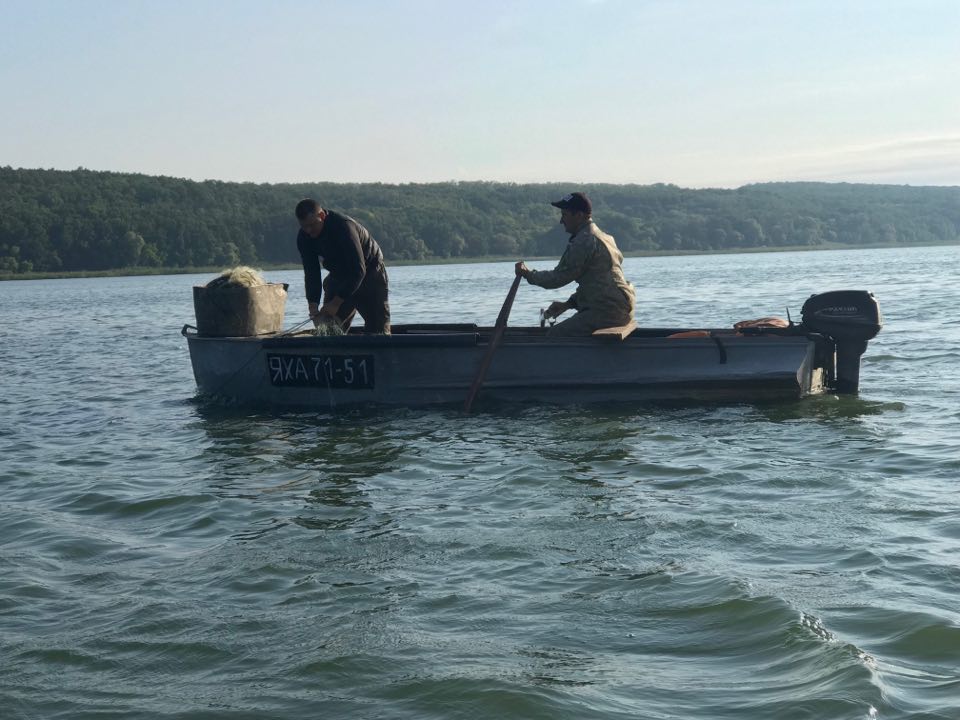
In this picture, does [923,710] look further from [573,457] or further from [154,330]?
[154,330]

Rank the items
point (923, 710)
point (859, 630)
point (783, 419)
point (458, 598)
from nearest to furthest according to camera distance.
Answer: point (923, 710) → point (859, 630) → point (458, 598) → point (783, 419)

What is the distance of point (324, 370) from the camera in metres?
10.5

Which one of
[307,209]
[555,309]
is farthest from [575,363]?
[307,209]

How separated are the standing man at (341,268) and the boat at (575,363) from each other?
42cm

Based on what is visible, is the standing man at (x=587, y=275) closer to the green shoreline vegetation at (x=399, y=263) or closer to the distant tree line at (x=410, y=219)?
the green shoreline vegetation at (x=399, y=263)

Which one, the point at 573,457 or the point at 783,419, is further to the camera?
the point at 783,419

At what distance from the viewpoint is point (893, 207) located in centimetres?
11806

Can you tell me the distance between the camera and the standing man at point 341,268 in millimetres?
A: 10242

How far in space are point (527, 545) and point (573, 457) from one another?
239cm

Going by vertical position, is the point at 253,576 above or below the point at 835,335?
below

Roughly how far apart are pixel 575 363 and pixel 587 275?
799mm

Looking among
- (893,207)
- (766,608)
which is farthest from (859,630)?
(893,207)

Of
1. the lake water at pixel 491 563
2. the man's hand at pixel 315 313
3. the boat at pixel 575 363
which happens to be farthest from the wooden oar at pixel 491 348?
the man's hand at pixel 315 313

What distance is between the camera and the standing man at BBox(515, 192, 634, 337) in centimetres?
972
